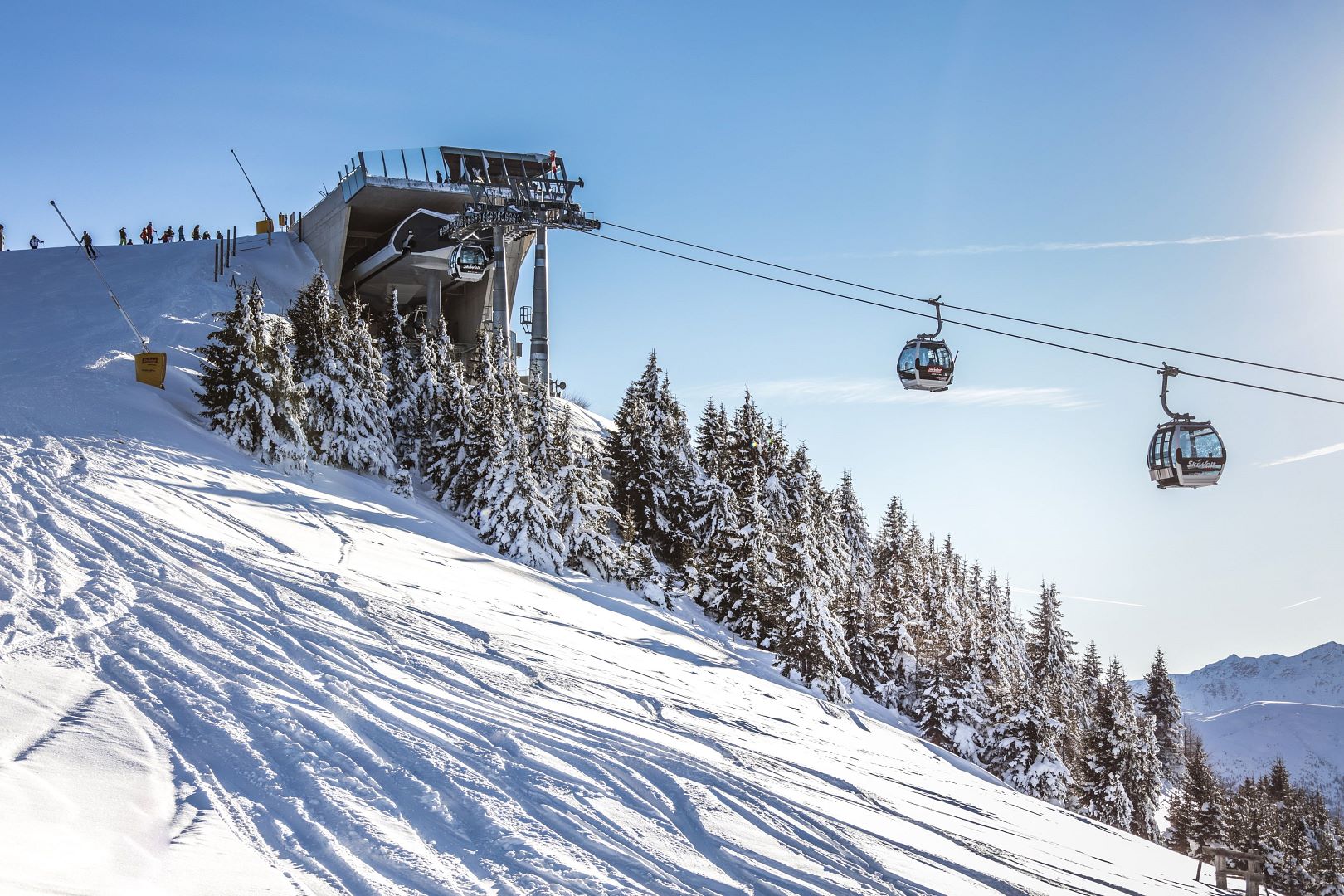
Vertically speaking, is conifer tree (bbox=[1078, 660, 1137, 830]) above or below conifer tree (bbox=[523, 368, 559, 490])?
below

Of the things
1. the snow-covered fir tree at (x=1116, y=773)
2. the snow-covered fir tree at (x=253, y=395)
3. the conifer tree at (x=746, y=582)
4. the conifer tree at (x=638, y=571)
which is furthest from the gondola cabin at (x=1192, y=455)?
the snow-covered fir tree at (x=1116, y=773)

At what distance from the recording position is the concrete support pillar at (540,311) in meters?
43.8

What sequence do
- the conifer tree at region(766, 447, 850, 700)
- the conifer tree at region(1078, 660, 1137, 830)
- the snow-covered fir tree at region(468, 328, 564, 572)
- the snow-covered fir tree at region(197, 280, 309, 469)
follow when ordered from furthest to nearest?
the conifer tree at region(1078, 660, 1137, 830), the conifer tree at region(766, 447, 850, 700), the snow-covered fir tree at region(468, 328, 564, 572), the snow-covered fir tree at region(197, 280, 309, 469)

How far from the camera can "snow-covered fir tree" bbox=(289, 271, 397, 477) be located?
32031mm

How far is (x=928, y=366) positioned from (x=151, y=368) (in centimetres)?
2088

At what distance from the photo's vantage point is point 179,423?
82.3 ft

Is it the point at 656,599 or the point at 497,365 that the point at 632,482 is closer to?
the point at 497,365

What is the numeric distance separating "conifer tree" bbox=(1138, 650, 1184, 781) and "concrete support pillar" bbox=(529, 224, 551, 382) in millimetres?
56017

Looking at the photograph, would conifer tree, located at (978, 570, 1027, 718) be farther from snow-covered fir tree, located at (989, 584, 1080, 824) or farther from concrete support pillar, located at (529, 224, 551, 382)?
concrete support pillar, located at (529, 224, 551, 382)

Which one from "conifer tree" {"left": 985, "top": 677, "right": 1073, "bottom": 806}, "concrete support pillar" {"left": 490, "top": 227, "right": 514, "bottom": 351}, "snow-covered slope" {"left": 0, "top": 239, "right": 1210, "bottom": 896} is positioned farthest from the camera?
"concrete support pillar" {"left": 490, "top": 227, "right": 514, "bottom": 351}

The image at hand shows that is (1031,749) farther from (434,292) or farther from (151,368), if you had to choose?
(434,292)

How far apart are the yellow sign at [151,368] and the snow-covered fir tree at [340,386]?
4.34 metres

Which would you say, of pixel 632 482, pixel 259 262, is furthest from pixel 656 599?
pixel 259 262

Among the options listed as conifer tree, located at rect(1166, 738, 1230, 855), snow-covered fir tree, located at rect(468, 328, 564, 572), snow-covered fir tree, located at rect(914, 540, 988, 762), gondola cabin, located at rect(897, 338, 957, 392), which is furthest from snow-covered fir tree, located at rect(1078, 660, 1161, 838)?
gondola cabin, located at rect(897, 338, 957, 392)
